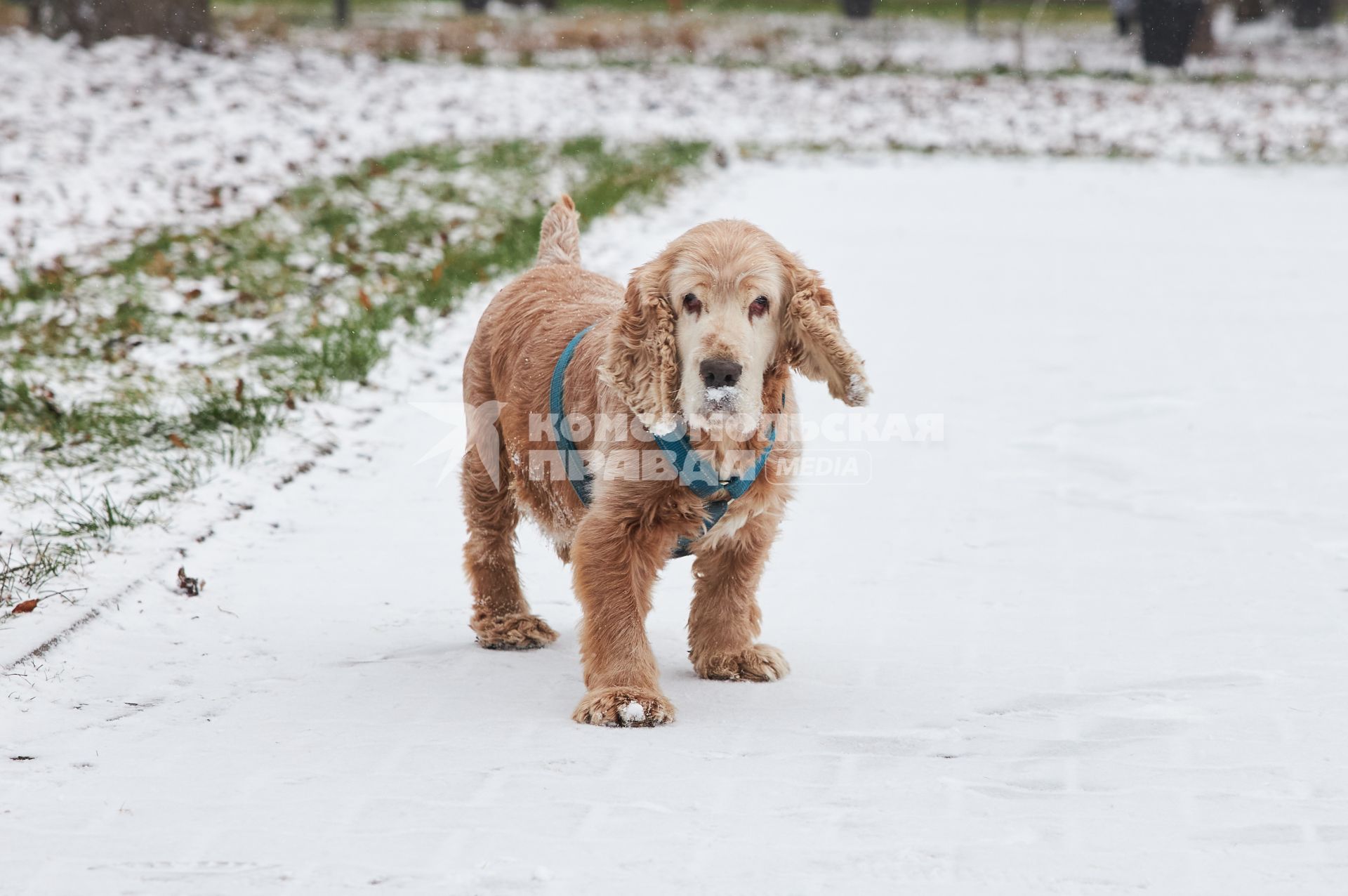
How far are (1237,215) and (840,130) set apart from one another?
634 centimetres

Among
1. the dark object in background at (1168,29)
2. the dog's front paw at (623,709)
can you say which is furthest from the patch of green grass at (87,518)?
the dark object in background at (1168,29)

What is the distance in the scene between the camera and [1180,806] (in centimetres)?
330

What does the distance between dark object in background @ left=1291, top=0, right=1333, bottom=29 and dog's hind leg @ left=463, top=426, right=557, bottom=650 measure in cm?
3059

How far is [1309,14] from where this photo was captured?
30.7m

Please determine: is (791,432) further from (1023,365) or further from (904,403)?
(1023,365)

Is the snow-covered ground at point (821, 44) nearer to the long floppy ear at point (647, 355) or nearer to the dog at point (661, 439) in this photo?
the dog at point (661, 439)

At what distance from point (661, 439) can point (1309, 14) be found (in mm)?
31396

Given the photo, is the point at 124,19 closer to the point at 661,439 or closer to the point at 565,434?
the point at 565,434

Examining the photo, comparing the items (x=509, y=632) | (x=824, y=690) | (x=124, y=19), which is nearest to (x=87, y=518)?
(x=509, y=632)

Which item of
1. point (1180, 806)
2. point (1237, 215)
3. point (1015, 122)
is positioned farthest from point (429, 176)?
point (1180, 806)

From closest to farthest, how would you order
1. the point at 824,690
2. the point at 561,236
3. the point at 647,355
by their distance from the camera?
the point at 647,355 → the point at 824,690 → the point at 561,236

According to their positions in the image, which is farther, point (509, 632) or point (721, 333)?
point (509, 632)

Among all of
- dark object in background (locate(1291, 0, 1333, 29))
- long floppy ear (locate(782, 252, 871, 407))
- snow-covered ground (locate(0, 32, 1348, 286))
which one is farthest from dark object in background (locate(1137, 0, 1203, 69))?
long floppy ear (locate(782, 252, 871, 407))

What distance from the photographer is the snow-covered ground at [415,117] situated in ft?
39.4
